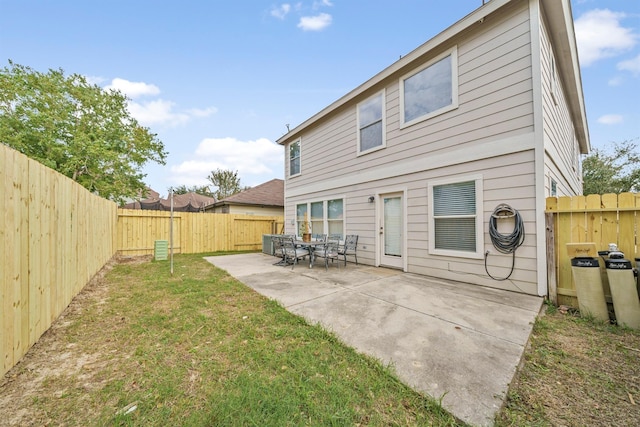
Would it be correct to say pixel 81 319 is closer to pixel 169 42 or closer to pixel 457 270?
pixel 457 270

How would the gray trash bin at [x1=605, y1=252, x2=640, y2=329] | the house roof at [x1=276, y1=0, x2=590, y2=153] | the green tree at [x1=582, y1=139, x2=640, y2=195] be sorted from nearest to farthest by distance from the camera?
the gray trash bin at [x1=605, y1=252, x2=640, y2=329] → the house roof at [x1=276, y1=0, x2=590, y2=153] → the green tree at [x1=582, y1=139, x2=640, y2=195]

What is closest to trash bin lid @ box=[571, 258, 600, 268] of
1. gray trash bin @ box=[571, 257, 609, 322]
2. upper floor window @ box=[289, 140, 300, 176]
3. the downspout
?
gray trash bin @ box=[571, 257, 609, 322]

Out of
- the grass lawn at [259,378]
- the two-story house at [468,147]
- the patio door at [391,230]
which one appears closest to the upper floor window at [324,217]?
the two-story house at [468,147]

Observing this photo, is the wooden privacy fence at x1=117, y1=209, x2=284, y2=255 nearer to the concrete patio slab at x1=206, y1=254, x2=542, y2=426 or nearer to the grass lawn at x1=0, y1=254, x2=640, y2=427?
the concrete patio slab at x1=206, y1=254, x2=542, y2=426

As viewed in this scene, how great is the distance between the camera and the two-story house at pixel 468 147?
12.8 ft

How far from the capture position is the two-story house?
12.8 ft

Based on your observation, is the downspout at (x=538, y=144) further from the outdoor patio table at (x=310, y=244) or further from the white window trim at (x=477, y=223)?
the outdoor patio table at (x=310, y=244)

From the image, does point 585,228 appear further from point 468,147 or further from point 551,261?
point 468,147

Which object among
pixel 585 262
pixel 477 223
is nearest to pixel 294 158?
pixel 477 223

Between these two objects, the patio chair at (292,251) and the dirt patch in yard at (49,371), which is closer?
the dirt patch in yard at (49,371)

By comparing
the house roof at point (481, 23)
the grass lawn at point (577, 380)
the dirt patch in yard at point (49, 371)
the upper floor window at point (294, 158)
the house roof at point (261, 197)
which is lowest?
the grass lawn at point (577, 380)

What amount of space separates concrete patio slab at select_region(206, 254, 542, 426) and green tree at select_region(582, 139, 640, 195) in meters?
19.1

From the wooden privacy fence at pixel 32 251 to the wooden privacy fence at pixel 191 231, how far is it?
6399mm

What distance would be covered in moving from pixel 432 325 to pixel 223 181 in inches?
1320
